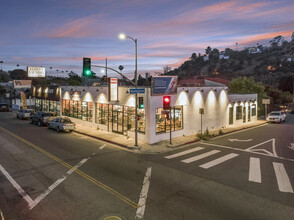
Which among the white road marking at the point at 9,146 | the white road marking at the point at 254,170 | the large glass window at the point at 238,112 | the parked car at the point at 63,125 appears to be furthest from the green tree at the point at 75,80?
the white road marking at the point at 254,170

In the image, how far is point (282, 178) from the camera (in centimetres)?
1121

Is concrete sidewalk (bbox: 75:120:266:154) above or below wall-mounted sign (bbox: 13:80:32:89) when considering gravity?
below

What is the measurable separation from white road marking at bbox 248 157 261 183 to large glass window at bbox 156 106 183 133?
812 cm

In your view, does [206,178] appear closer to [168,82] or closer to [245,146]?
[245,146]

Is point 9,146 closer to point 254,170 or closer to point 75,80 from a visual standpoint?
point 254,170

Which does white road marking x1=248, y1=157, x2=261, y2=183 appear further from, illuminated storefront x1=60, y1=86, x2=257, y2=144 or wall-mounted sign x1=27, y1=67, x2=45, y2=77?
wall-mounted sign x1=27, y1=67, x2=45, y2=77

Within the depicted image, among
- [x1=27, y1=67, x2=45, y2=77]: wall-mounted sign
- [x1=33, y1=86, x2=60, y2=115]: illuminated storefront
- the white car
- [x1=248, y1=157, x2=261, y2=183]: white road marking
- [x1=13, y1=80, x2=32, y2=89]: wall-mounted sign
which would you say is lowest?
[x1=248, y1=157, x2=261, y2=183]: white road marking

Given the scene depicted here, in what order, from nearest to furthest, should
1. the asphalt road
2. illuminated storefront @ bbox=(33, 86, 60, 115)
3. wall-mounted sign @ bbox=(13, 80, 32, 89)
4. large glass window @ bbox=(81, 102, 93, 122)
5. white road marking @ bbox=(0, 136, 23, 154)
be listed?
1. the asphalt road
2. white road marking @ bbox=(0, 136, 23, 154)
3. large glass window @ bbox=(81, 102, 93, 122)
4. illuminated storefront @ bbox=(33, 86, 60, 115)
5. wall-mounted sign @ bbox=(13, 80, 32, 89)

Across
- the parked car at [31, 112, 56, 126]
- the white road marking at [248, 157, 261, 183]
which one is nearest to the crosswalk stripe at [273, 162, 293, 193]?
the white road marking at [248, 157, 261, 183]

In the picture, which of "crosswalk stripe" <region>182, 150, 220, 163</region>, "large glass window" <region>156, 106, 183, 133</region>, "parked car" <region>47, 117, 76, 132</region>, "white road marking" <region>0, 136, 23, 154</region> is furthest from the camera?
"parked car" <region>47, 117, 76, 132</region>

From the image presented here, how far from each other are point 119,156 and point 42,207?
286 inches

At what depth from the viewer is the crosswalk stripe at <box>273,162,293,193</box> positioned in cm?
996

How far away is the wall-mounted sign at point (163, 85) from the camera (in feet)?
63.5

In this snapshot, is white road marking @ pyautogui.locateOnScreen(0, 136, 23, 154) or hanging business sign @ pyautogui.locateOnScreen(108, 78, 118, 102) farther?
hanging business sign @ pyautogui.locateOnScreen(108, 78, 118, 102)
